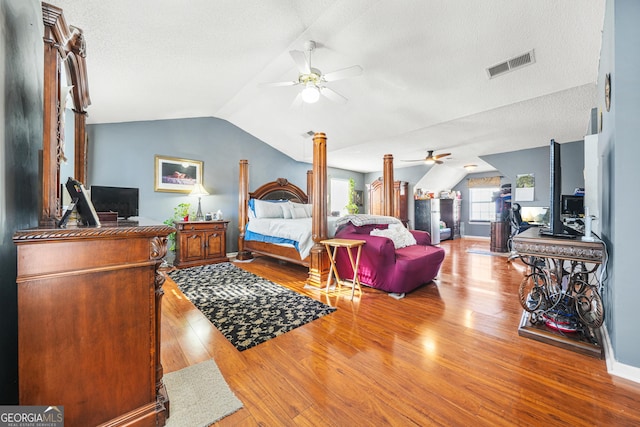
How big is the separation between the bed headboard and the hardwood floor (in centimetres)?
335

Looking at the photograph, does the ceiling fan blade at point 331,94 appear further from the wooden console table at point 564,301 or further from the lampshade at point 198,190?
the lampshade at point 198,190

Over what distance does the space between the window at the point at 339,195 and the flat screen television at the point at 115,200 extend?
539 centimetres

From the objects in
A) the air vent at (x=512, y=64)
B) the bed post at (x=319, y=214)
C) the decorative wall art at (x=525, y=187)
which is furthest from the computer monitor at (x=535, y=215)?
the bed post at (x=319, y=214)

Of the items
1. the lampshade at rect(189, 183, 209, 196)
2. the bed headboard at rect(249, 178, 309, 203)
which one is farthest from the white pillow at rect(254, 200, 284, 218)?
the lampshade at rect(189, 183, 209, 196)

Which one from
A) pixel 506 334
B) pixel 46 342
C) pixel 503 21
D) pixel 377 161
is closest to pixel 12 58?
pixel 46 342

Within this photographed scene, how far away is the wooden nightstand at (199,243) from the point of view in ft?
14.4

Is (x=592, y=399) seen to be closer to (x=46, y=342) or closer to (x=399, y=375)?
(x=399, y=375)

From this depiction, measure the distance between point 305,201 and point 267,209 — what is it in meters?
1.63

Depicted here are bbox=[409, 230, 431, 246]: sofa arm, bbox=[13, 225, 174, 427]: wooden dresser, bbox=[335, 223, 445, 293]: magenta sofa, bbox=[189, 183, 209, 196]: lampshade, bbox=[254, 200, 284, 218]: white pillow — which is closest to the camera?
bbox=[13, 225, 174, 427]: wooden dresser

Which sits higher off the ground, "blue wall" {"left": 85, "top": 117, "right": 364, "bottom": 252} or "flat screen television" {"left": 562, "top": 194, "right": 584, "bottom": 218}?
"blue wall" {"left": 85, "top": 117, "right": 364, "bottom": 252}

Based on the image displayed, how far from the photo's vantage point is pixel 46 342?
3.17 ft

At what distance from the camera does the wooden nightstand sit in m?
4.38

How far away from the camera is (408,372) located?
161 cm

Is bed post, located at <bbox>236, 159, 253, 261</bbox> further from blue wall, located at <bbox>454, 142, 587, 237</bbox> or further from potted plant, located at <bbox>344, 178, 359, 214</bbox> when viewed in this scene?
blue wall, located at <bbox>454, 142, 587, 237</bbox>
